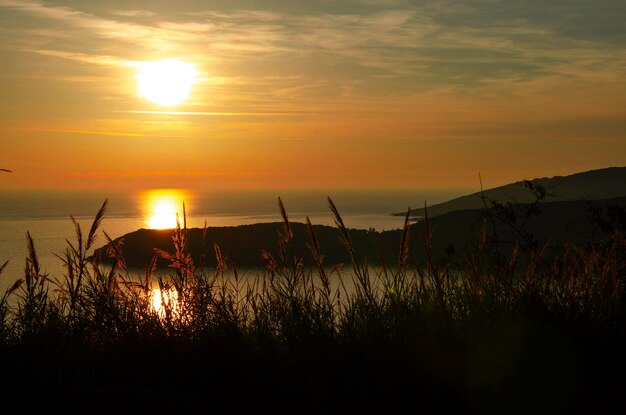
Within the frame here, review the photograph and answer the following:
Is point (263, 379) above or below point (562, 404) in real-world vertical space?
above

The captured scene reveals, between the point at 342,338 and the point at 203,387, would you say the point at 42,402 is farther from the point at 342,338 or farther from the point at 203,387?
the point at 342,338

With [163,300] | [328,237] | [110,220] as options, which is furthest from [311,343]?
[110,220]

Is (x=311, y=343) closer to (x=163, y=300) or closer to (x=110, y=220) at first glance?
(x=163, y=300)

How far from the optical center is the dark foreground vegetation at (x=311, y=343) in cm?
396

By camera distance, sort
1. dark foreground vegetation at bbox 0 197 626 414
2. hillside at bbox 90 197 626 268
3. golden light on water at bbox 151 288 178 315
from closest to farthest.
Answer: dark foreground vegetation at bbox 0 197 626 414, golden light on water at bbox 151 288 178 315, hillside at bbox 90 197 626 268

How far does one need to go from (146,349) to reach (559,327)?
2.78 meters

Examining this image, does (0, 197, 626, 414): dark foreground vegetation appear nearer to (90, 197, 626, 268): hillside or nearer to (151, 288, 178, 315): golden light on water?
(151, 288, 178, 315): golden light on water

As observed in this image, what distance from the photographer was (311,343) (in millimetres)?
4293

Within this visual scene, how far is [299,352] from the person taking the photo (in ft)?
13.9

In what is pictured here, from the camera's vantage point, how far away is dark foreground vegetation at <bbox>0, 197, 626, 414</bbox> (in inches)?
156

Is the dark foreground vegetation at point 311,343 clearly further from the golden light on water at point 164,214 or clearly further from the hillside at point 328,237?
the hillside at point 328,237

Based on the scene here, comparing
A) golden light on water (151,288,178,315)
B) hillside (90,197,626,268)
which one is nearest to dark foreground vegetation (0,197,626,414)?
golden light on water (151,288,178,315)

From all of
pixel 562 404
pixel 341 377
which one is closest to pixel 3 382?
pixel 341 377

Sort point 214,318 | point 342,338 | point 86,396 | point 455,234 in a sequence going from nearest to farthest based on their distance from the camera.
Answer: point 86,396 < point 342,338 < point 214,318 < point 455,234
